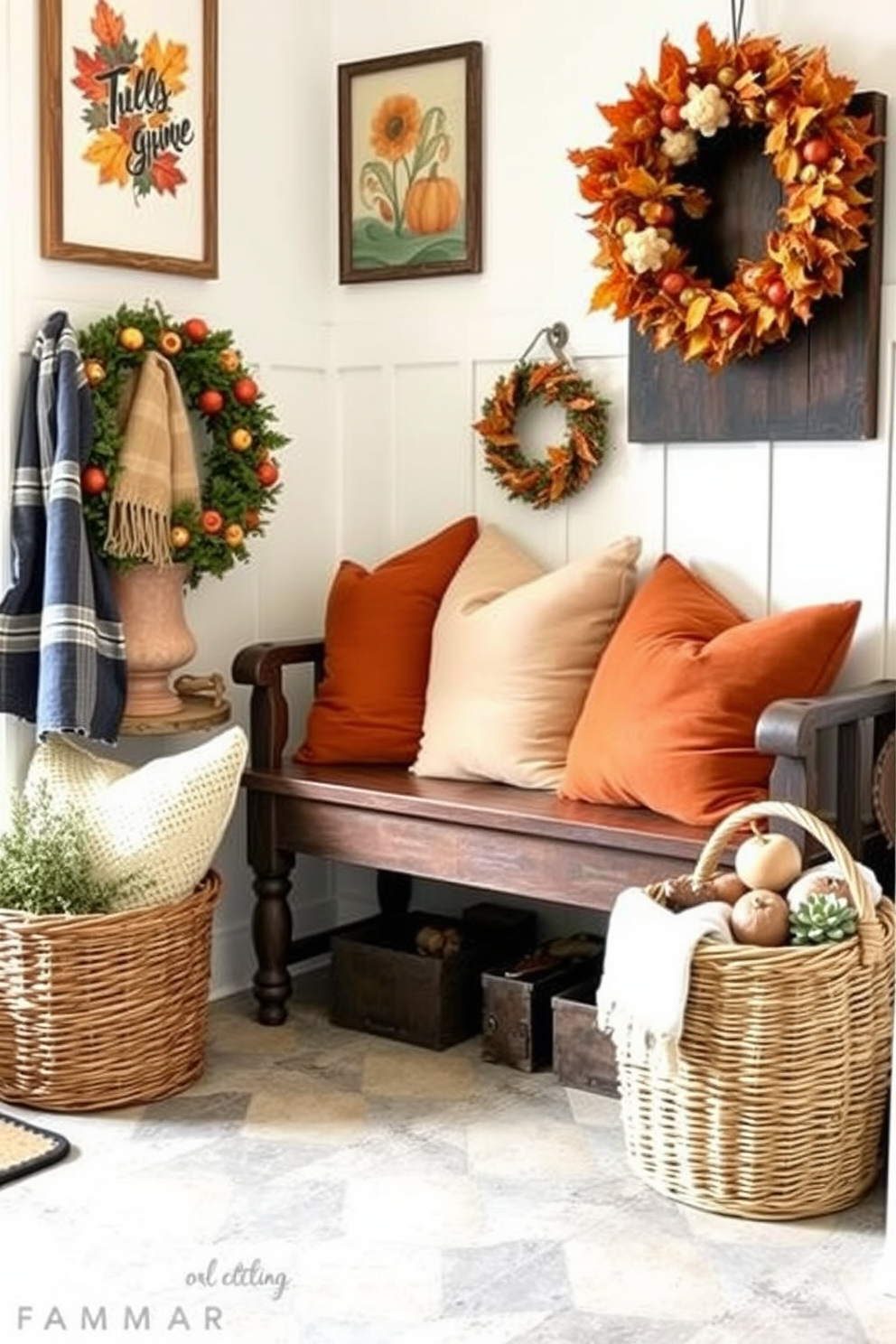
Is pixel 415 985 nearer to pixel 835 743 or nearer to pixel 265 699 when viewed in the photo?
pixel 265 699

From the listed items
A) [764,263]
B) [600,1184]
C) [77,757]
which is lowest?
[600,1184]

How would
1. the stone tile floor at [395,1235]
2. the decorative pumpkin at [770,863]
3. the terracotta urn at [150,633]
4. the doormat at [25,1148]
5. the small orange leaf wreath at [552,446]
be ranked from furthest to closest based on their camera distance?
the small orange leaf wreath at [552,446], the terracotta urn at [150,633], the doormat at [25,1148], the decorative pumpkin at [770,863], the stone tile floor at [395,1235]

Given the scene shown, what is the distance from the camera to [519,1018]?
→ 3.51 metres

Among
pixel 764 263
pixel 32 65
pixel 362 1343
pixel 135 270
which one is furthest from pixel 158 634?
pixel 362 1343

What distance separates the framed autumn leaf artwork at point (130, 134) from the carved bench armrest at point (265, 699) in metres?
0.82

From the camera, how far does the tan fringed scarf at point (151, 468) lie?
350 cm

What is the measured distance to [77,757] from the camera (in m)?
3.52

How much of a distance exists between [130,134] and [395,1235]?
7.27 ft

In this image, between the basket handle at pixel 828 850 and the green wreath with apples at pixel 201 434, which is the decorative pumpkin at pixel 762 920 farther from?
the green wreath with apples at pixel 201 434

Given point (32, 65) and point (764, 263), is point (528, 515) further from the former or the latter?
point (32, 65)

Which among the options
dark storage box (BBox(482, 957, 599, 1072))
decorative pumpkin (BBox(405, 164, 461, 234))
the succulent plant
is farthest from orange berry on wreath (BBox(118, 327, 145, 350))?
the succulent plant

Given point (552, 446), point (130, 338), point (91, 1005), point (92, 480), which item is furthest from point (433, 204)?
point (91, 1005)

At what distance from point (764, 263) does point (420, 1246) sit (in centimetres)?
181

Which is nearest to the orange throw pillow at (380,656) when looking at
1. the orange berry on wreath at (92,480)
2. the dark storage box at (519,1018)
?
the dark storage box at (519,1018)
